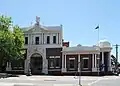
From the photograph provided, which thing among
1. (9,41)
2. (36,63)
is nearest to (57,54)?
(36,63)

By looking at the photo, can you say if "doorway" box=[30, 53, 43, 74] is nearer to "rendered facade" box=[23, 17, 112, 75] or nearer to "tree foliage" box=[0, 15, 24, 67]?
"rendered facade" box=[23, 17, 112, 75]

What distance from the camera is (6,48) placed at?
5359cm

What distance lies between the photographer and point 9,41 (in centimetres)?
5338

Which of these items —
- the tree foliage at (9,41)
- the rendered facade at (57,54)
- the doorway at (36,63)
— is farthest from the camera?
the doorway at (36,63)

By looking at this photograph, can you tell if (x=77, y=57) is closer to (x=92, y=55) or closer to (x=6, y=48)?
(x=92, y=55)

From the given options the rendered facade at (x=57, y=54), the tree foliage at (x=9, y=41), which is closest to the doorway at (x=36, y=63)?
the rendered facade at (x=57, y=54)

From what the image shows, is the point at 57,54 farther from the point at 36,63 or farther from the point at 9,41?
the point at 9,41

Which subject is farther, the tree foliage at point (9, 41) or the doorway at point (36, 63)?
the doorway at point (36, 63)

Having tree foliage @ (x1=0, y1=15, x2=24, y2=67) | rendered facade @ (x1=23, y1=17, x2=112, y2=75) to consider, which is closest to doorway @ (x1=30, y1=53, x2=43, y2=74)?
rendered facade @ (x1=23, y1=17, x2=112, y2=75)

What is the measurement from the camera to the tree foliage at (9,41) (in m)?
53.2

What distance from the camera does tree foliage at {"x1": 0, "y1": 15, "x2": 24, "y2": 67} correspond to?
53188 mm

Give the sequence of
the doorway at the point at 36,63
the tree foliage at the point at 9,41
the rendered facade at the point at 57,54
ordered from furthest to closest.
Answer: the doorway at the point at 36,63, the rendered facade at the point at 57,54, the tree foliage at the point at 9,41

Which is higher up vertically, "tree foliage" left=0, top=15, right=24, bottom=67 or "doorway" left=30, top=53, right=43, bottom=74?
"tree foliage" left=0, top=15, right=24, bottom=67

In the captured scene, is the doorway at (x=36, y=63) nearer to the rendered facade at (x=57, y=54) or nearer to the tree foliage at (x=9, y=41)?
the rendered facade at (x=57, y=54)
